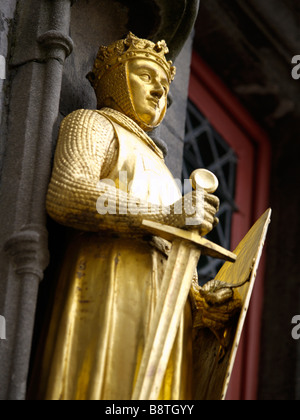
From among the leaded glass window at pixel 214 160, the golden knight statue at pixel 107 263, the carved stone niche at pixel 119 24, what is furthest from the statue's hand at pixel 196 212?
the leaded glass window at pixel 214 160

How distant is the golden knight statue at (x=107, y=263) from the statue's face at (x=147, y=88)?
0.71 feet

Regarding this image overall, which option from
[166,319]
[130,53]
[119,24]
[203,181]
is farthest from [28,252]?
[119,24]

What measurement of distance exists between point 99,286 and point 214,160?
330 cm

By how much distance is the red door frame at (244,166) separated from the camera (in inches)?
276

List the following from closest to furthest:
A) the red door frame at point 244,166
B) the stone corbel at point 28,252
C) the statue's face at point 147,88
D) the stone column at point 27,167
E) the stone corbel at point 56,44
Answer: the stone column at point 27,167 → the stone corbel at point 28,252 → the stone corbel at point 56,44 → the statue's face at point 147,88 → the red door frame at point 244,166

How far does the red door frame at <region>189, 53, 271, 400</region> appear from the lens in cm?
700

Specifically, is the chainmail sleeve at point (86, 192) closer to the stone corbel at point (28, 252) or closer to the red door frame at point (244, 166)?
the stone corbel at point (28, 252)

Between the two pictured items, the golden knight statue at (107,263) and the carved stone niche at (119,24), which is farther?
the carved stone niche at (119,24)

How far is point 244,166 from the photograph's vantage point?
24.8ft

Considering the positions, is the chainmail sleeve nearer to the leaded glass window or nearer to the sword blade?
the sword blade

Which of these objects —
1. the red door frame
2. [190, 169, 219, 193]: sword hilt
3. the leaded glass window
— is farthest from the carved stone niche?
the red door frame

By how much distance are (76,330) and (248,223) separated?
340 centimetres
